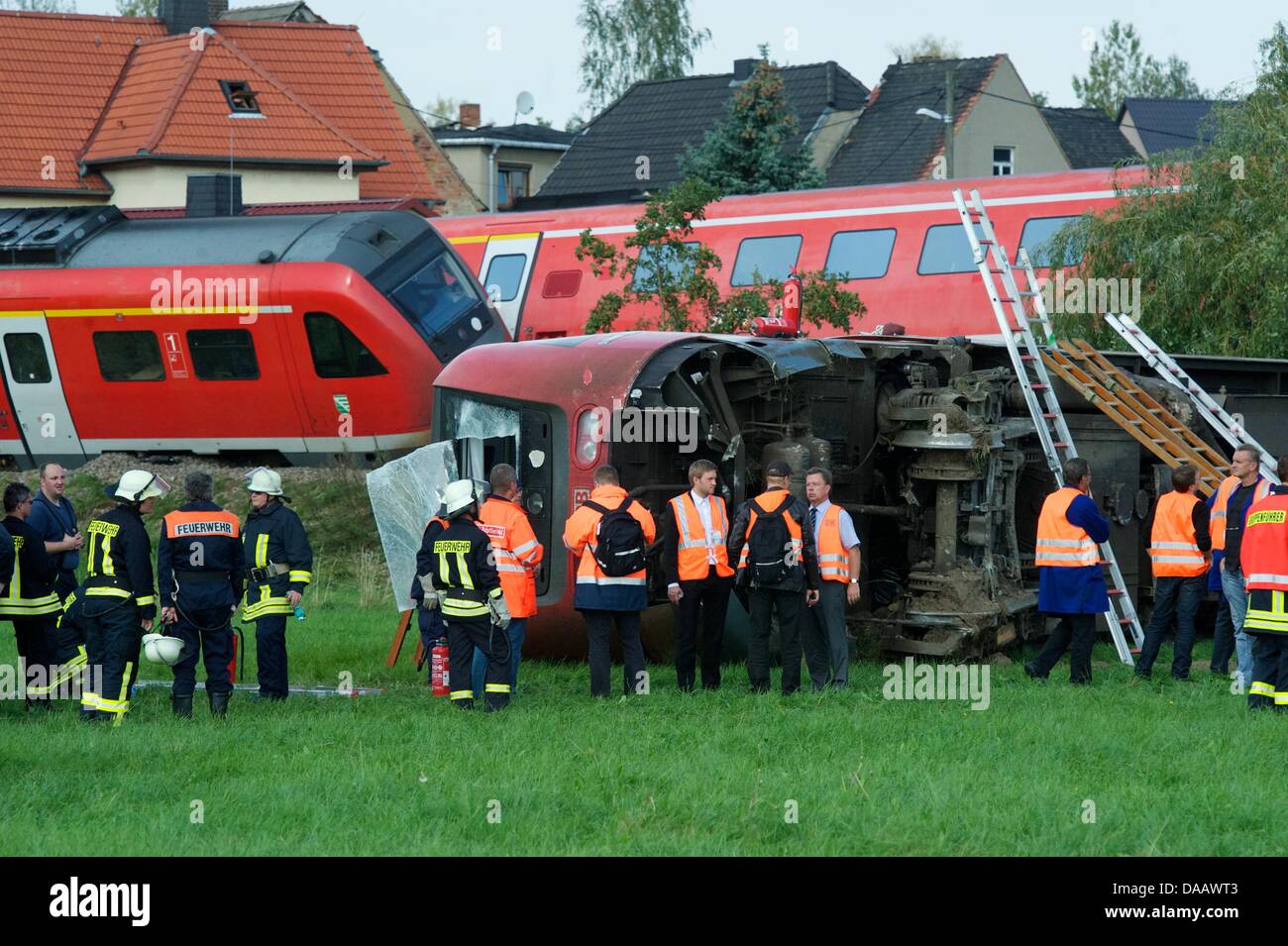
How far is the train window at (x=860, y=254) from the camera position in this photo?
22172mm

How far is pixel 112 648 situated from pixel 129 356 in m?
11.4

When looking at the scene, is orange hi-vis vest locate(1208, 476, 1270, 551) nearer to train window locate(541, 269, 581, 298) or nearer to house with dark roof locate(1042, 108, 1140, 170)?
train window locate(541, 269, 581, 298)

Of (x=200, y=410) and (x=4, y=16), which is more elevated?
(x=4, y=16)

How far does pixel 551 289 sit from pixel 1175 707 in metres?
15.1

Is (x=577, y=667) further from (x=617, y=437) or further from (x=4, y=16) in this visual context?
(x=4, y=16)

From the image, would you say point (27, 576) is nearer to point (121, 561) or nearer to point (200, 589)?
point (121, 561)

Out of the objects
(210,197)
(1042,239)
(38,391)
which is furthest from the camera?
(210,197)

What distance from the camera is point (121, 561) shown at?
11352 mm

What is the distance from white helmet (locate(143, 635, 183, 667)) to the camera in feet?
36.9

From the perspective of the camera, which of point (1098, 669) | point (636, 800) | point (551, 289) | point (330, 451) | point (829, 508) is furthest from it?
point (551, 289)

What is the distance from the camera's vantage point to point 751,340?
14.1m

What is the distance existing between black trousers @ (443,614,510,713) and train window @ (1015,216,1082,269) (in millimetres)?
10992

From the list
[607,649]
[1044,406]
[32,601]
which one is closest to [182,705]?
[32,601]
